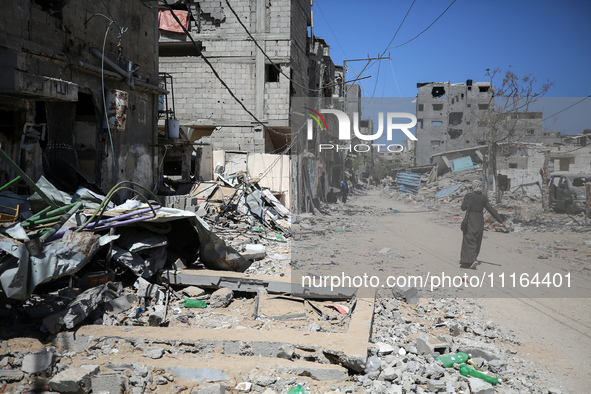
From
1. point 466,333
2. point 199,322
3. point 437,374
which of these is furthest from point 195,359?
point 466,333

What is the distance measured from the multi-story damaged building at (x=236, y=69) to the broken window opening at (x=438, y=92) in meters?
27.6

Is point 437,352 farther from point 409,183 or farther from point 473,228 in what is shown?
point 409,183

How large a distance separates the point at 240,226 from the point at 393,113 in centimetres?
700

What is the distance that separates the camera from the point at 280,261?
8852 mm

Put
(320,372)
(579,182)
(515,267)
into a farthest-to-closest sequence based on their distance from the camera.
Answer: (579,182) → (515,267) → (320,372)

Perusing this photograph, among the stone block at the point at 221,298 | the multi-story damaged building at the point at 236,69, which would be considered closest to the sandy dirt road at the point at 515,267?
the stone block at the point at 221,298

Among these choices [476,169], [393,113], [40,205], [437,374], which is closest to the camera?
[437,374]

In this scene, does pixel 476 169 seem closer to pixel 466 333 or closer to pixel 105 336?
pixel 466 333

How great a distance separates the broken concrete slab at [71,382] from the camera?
3.37 meters

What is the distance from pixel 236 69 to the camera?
1783cm

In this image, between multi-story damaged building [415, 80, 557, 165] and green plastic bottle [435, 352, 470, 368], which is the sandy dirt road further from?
multi-story damaged building [415, 80, 557, 165]

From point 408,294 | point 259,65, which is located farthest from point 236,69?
point 408,294

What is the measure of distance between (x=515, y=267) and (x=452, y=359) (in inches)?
205

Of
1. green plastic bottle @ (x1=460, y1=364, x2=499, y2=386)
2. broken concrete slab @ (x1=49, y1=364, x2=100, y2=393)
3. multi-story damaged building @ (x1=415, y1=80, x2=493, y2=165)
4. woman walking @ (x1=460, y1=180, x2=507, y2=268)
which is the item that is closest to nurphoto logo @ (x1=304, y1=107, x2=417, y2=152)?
woman walking @ (x1=460, y1=180, x2=507, y2=268)
